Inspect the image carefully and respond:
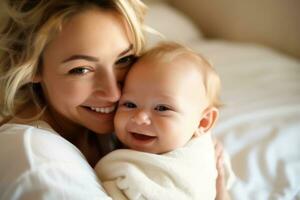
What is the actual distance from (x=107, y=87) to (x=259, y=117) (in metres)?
0.74

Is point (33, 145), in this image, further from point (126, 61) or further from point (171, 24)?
point (171, 24)

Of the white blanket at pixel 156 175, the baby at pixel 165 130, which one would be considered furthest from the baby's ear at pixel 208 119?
the white blanket at pixel 156 175

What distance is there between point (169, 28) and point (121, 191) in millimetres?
1750

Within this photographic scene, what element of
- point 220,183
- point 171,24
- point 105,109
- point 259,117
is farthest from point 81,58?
point 171,24

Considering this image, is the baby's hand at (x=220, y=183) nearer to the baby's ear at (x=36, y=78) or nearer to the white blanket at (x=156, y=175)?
the white blanket at (x=156, y=175)

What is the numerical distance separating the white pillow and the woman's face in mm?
1439

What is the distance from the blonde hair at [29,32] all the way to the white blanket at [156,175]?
276 mm

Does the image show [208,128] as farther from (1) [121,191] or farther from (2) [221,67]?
(2) [221,67]

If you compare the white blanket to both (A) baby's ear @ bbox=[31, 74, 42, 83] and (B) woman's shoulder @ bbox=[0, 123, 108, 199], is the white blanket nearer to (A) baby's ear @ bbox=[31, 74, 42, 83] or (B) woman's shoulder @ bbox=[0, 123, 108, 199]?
(B) woman's shoulder @ bbox=[0, 123, 108, 199]

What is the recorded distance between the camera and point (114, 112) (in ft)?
3.25

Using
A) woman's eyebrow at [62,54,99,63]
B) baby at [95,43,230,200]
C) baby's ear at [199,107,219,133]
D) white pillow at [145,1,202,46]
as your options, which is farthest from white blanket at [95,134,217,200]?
white pillow at [145,1,202,46]

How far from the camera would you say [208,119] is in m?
1.00

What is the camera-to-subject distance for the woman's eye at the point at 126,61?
0.97 m

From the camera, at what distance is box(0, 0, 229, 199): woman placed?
890mm
